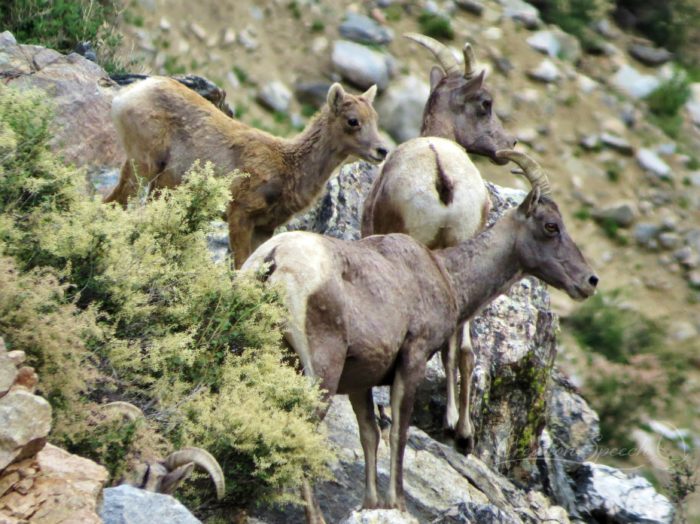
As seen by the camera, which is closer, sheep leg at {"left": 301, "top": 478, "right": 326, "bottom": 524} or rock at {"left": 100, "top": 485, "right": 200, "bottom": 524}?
rock at {"left": 100, "top": 485, "right": 200, "bottom": 524}

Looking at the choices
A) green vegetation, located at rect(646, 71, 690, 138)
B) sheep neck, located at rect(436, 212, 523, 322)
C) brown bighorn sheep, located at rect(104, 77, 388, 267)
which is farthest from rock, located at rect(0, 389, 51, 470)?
green vegetation, located at rect(646, 71, 690, 138)

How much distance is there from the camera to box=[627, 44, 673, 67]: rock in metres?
30.6

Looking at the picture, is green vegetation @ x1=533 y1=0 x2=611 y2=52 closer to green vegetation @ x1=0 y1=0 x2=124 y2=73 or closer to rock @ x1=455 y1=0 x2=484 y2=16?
rock @ x1=455 y1=0 x2=484 y2=16

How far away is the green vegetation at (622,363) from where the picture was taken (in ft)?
67.9

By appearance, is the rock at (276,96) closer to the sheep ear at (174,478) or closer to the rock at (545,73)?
the rock at (545,73)

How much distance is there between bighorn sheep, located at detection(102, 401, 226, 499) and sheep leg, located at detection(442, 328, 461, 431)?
138 inches

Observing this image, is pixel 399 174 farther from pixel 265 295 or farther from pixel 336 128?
pixel 265 295

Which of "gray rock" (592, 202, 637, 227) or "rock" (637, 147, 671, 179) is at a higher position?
"rock" (637, 147, 671, 179)

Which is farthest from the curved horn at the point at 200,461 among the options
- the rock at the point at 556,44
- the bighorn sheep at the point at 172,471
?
the rock at the point at 556,44

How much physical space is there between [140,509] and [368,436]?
8.99ft

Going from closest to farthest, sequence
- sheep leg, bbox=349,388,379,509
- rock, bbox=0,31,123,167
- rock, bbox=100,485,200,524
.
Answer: rock, bbox=100,485,200,524
sheep leg, bbox=349,388,379,509
rock, bbox=0,31,123,167

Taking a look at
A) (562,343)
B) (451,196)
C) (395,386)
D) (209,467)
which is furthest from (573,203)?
(209,467)

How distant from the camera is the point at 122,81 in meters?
13.8

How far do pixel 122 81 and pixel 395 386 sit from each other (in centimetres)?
619
